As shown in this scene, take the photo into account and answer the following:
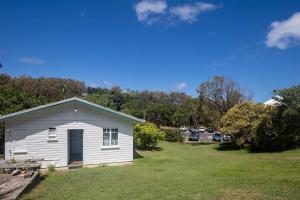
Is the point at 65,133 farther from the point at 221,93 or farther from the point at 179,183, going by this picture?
the point at 221,93

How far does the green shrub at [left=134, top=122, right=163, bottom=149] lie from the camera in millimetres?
27891

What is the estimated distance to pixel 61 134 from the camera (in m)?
18.3

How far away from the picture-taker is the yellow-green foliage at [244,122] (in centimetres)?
2641

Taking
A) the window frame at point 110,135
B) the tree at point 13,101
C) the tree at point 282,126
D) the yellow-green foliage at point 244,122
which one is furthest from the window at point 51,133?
the tree at point 282,126

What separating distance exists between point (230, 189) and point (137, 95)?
89.5 meters

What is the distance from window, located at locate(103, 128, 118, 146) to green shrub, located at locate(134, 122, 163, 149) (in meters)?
8.01

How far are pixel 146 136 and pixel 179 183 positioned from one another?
50.9 feet

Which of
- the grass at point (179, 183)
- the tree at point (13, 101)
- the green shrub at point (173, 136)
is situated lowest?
the grass at point (179, 183)

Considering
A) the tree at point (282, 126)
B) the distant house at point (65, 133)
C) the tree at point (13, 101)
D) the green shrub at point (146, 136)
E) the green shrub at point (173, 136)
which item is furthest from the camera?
the green shrub at point (173, 136)

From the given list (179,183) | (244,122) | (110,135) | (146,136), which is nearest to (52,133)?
(110,135)

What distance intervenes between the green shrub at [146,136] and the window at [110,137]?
8007 mm

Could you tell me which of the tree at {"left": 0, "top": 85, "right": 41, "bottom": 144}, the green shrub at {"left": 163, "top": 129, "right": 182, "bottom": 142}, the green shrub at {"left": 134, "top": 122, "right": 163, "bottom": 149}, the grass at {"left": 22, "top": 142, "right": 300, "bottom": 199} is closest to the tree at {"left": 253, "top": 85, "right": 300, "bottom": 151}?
the grass at {"left": 22, "top": 142, "right": 300, "bottom": 199}

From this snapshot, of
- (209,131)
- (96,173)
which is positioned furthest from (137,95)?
(96,173)

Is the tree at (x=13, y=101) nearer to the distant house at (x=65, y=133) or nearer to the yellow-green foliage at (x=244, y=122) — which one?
the distant house at (x=65, y=133)
